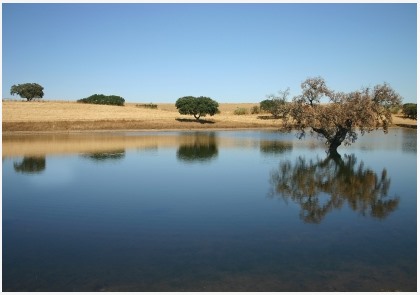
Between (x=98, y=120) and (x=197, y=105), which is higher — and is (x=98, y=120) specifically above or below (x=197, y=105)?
below

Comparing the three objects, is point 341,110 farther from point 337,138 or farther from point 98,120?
point 98,120

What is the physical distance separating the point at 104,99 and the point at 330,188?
12523 cm

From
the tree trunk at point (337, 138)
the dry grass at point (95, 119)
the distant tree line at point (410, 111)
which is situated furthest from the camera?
the distant tree line at point (410, 111)

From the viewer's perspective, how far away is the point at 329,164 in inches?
1409

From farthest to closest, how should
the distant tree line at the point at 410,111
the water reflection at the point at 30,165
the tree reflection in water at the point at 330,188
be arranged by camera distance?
the distant tree line at the point at 410,111 < the water reflection at the point at 30,165 < the tree reflection in water at the point at 330,188

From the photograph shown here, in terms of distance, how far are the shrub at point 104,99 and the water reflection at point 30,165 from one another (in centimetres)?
10203

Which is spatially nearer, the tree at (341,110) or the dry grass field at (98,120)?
the tree at (341,110)

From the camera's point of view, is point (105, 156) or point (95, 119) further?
point (95, 119)

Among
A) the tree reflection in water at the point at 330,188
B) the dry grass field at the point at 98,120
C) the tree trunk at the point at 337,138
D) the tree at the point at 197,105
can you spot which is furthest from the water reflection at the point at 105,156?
the tree at the point at 197,105

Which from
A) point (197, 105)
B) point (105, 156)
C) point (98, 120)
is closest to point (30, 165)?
point (105, 156)

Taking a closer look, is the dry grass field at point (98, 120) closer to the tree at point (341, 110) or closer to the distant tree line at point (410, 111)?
the distant tree line at point (410, 111)

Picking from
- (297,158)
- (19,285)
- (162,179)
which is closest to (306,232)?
(19,285)

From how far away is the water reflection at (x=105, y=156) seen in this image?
39125mm

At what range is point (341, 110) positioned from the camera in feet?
138
